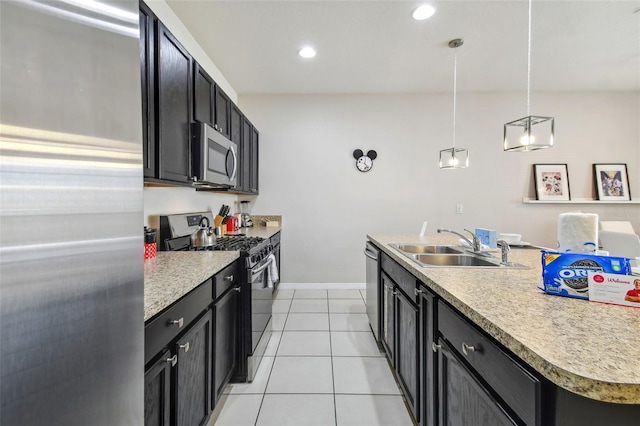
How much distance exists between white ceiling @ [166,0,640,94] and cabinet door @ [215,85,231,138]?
23.0 inches

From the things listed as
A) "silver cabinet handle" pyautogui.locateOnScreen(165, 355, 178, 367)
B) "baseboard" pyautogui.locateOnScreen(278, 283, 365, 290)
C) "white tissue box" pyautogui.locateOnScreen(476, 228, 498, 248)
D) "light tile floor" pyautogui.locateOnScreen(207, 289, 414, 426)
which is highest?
"white tissue box" pyautogui.locateOnScreen(476, 228, 498, 248)

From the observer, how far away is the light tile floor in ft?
5.18

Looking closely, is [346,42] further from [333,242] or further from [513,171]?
[513,171]

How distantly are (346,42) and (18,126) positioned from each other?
2.80 metres

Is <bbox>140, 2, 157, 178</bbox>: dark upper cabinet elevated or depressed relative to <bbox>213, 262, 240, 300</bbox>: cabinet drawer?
elevated

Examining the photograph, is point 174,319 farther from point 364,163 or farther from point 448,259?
point 364,163

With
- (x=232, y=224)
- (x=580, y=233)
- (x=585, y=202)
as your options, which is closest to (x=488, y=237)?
(x=580, y=233)

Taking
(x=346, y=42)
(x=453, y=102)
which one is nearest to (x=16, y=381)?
(x=346, y=42)

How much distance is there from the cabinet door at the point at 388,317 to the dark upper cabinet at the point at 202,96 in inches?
68.3

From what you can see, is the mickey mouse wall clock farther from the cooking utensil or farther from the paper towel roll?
the paper towel roll

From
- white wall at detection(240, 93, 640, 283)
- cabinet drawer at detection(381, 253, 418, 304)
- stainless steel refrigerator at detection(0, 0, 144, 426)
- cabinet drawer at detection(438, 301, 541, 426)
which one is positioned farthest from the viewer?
white wall at detection(240, 93, 640, 283)

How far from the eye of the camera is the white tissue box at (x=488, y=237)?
5.82 feet

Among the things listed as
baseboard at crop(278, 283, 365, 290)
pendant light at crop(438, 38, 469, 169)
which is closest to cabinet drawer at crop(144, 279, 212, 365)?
pendant light at crop(438, 38, 469, 169)

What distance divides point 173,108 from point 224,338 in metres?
1.34
